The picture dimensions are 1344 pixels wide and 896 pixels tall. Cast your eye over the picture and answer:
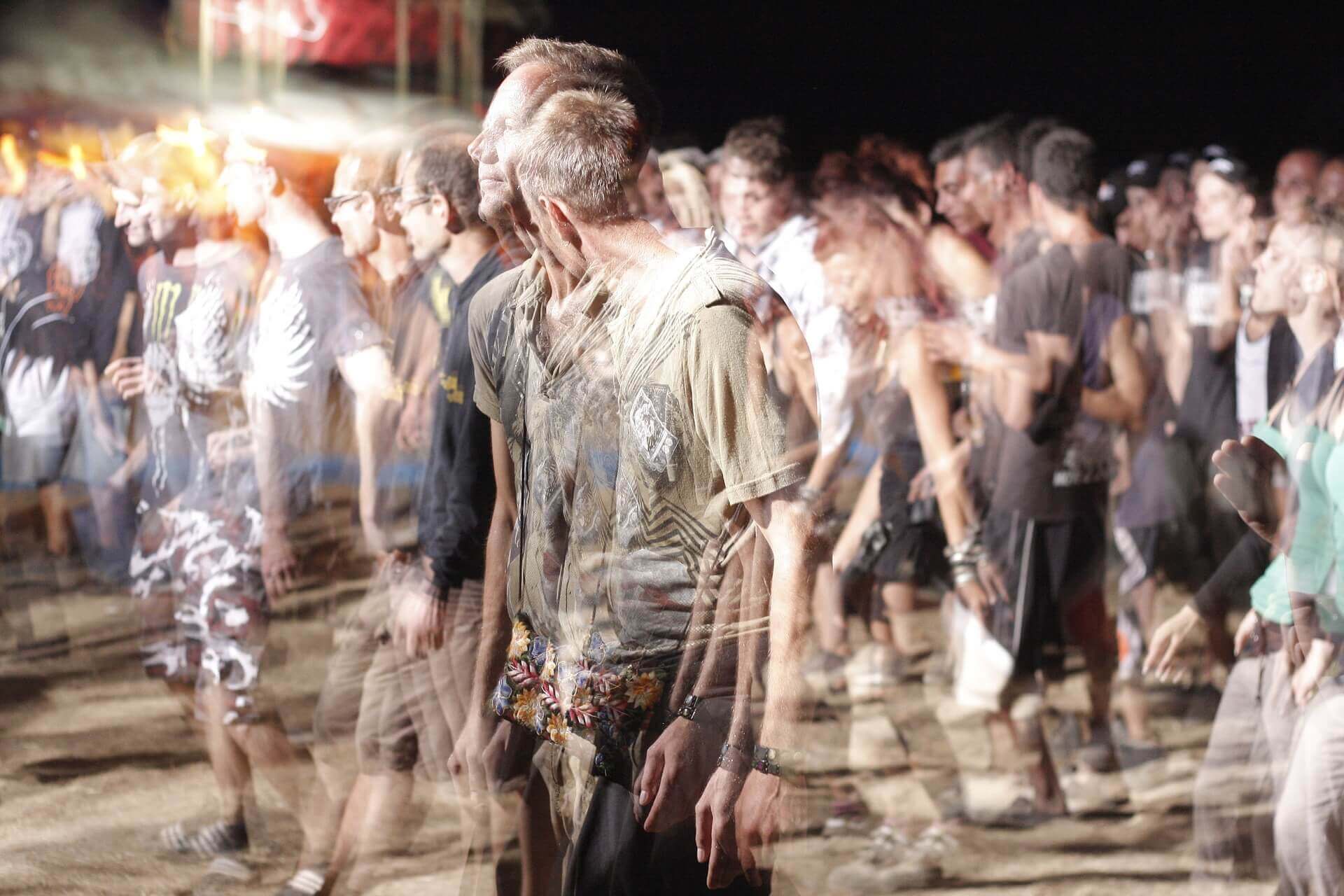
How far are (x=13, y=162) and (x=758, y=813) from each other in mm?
2446

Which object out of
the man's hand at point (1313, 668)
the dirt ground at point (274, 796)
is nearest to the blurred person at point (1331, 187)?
the man's hand at point (1313, 668)

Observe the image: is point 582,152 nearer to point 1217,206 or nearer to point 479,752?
point 479,752

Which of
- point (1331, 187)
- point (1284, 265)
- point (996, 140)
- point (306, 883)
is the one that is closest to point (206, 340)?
point (306, 883)

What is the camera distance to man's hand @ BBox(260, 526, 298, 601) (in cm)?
251

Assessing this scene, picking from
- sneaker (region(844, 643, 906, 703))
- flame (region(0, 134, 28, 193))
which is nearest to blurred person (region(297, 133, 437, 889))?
flame (region(0, 134, 28, 193))

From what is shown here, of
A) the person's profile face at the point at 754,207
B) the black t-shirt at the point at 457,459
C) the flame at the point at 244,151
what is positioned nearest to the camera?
the black t-shirt at the point at 457,459

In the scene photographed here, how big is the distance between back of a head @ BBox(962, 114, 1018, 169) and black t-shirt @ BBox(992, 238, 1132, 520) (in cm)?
39

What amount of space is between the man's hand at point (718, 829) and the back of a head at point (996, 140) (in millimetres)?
2261

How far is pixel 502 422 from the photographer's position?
1.64m

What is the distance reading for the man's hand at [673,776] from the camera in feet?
4.89

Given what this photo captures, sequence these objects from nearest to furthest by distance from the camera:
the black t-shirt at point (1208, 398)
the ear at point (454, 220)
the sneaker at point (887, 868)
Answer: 1. the ear at point (454, 220)
2. the sneaker at point (887, 868)
3. the black t-shirt at point (1208, 398)

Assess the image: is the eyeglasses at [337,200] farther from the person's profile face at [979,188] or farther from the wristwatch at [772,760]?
the person's profile face at [979,188]

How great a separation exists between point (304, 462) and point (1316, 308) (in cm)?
192

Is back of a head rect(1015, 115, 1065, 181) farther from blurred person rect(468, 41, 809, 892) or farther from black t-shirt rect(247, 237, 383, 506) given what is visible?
blurred person rect(468, 41, 809, 892)
